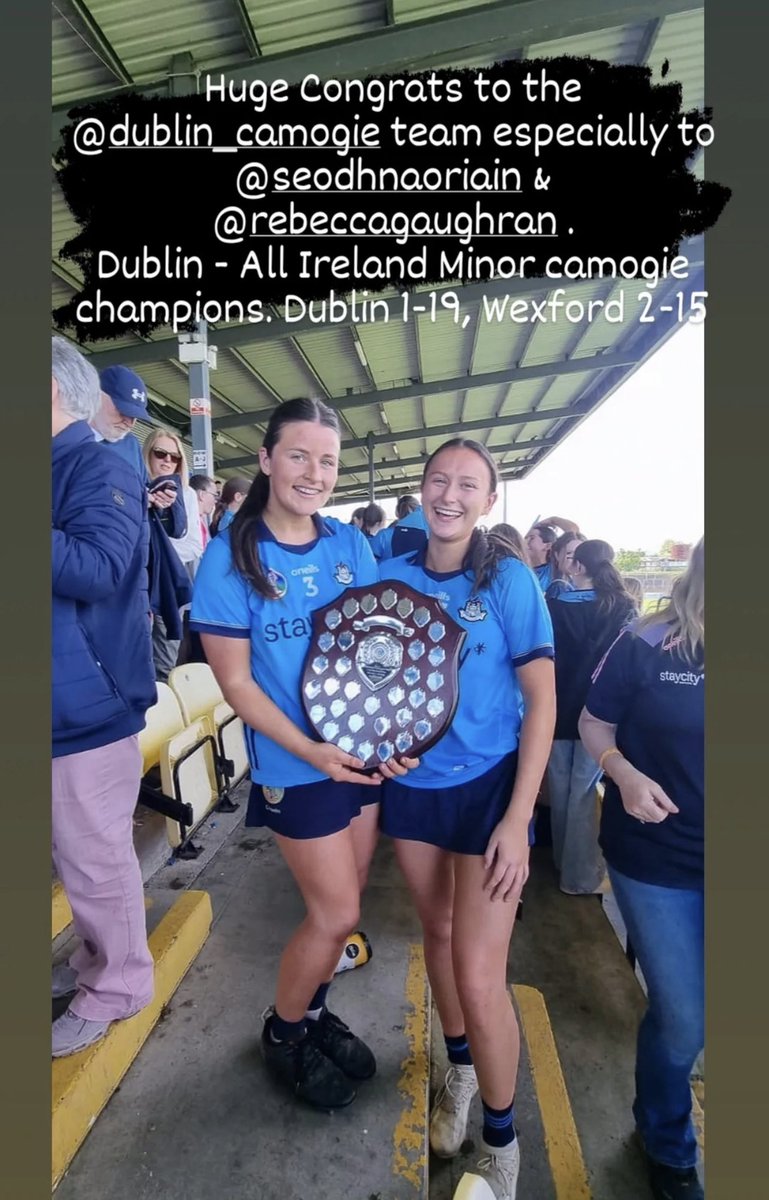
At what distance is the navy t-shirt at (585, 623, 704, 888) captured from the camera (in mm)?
1084

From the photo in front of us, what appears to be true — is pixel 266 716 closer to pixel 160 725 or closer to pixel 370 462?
pixel 160 725

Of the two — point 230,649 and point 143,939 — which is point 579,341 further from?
point 143,939

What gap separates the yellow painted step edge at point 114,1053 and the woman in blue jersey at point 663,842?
1158 mm

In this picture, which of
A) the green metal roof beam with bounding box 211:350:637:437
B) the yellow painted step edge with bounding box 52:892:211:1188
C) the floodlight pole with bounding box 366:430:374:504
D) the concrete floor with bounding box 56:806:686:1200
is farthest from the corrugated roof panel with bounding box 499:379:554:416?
the yellow painted step edge with bounding box 52:892:211:1188

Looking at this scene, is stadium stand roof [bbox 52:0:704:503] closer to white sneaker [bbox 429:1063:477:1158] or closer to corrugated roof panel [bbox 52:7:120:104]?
corrugated roof panel [bbox 52:7:120:104]

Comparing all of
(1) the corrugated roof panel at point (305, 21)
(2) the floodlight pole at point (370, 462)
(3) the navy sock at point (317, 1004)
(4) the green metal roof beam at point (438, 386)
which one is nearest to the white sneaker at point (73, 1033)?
(3) the navy sock at point (317, 1004)

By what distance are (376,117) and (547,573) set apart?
172 cm

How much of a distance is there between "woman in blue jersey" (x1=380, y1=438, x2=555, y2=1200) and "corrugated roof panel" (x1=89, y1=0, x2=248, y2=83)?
921mm

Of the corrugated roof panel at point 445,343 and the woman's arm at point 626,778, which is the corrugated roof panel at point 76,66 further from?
the woman's arm at point 626,778

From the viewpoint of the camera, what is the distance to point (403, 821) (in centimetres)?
116

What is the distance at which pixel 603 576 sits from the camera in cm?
192

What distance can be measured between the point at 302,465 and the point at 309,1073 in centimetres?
130

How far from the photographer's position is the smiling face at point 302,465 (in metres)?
1.01

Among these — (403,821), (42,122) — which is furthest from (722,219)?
(403,821)
